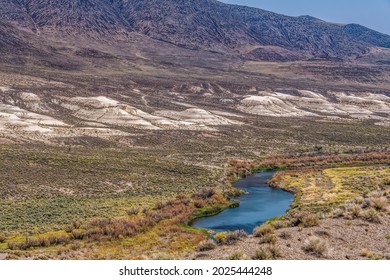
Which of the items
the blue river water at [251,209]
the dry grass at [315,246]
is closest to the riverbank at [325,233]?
the dry grass at [315,246]

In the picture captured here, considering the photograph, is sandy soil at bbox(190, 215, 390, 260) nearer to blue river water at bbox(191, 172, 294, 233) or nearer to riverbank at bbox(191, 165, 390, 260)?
riverbank at bbox(191, 165, 390, 260)

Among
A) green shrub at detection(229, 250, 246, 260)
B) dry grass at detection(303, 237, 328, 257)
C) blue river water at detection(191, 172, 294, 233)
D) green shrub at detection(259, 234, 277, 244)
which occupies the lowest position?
blue river water at detection(191, 172, 294, 233)

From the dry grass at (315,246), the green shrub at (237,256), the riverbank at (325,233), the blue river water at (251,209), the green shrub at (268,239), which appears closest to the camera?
the green shrub at (237,256)

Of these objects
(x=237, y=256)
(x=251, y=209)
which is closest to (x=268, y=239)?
(x=237, y=256)

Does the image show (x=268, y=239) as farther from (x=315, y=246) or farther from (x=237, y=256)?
(x=237, y=256)

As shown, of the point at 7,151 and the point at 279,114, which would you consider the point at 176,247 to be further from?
the point at 279,114

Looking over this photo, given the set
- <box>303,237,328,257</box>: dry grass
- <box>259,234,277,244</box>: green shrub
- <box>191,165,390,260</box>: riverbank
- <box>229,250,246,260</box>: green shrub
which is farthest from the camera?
<box>259,234,277,244</box>: green shrub

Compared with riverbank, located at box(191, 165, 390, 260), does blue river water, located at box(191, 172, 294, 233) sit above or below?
below

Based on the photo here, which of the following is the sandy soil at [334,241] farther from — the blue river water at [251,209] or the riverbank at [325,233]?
the blue river water at [251,209]

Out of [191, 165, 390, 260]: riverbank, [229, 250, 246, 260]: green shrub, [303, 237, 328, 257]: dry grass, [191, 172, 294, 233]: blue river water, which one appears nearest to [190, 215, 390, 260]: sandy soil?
[191, 165, 390, 260]: riverbank
